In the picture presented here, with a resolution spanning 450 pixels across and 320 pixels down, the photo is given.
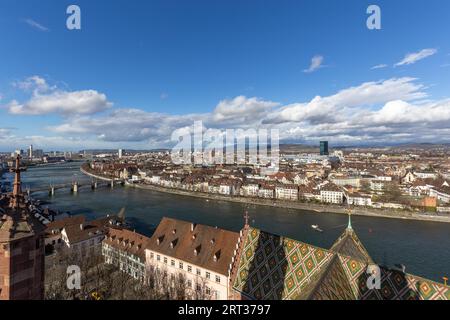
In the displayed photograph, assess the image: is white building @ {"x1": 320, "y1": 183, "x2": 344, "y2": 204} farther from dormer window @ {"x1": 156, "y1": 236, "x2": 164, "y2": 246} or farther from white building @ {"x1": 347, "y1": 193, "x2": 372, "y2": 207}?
dormer window @ {"x1": 156, "y1": 236, "x2": 164, "y2": 246}

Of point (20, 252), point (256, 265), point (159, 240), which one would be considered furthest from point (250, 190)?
point (20, 252)

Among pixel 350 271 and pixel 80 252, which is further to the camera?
pixel 80 252

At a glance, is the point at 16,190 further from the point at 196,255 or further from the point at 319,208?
the point at 319,208

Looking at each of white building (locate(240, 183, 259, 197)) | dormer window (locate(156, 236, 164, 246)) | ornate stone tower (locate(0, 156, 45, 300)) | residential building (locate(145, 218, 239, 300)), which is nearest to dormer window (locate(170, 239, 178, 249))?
residential building (locate(145, 218, 239, 300))

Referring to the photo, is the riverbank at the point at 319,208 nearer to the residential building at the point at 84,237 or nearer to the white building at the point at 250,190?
the white building at the point at 250,190
